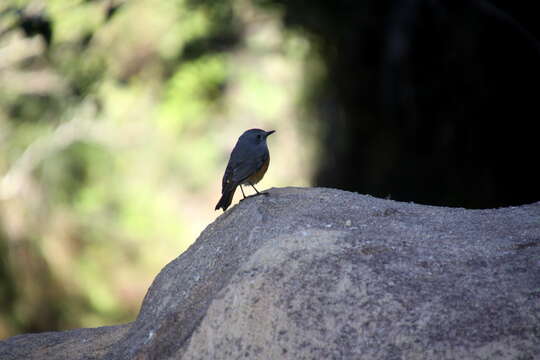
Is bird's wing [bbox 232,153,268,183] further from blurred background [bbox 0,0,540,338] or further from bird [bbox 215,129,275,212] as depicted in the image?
blurred background [bbox 0,0,540,338]

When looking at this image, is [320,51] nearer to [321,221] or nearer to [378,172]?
[378,172]

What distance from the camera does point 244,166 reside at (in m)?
5.34

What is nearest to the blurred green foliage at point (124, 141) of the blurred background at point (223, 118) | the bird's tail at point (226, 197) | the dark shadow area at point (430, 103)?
the blurred background at point (223, 118)

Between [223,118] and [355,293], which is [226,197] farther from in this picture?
[223,118]

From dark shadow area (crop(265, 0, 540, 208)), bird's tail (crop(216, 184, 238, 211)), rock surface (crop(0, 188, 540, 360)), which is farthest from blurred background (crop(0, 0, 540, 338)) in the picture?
rock surface (crop(0, 188, 540, 360))

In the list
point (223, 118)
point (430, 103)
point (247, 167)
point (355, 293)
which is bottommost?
point (355, 293)

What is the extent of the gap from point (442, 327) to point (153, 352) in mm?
1525

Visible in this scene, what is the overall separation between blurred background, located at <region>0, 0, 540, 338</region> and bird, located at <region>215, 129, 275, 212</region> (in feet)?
20.1

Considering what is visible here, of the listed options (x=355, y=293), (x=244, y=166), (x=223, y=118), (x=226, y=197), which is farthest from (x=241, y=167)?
(x=223, y=118)

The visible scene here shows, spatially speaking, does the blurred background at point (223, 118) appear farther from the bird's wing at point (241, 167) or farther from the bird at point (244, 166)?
the bird's wing at point (241, 167)

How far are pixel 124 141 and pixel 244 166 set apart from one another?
24.3 feet

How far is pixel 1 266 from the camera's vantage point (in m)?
12.6

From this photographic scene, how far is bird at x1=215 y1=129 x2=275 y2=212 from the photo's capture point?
5277 mm

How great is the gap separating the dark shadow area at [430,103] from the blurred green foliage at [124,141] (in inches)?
26.2
